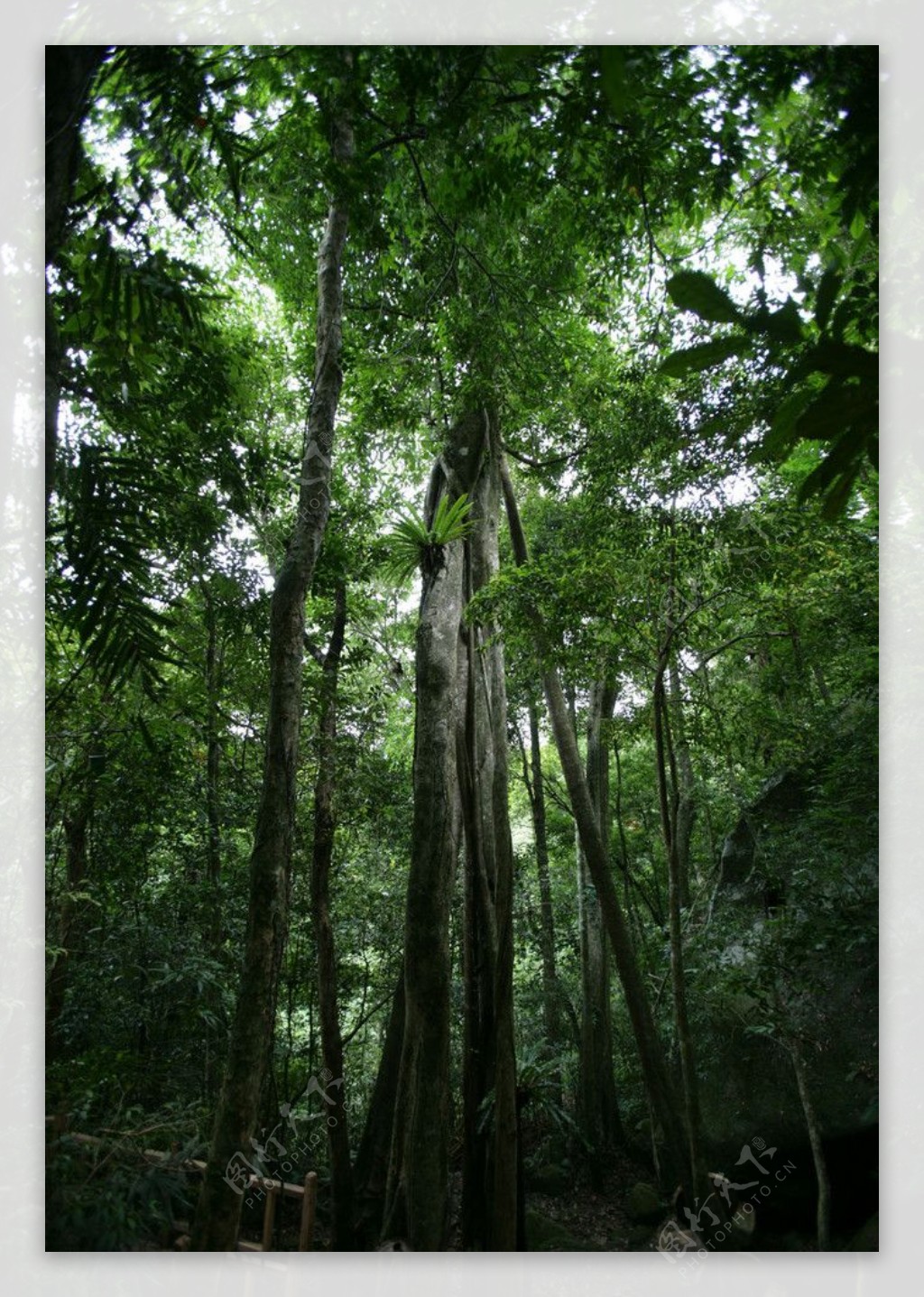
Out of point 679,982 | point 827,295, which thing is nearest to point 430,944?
point 679,982

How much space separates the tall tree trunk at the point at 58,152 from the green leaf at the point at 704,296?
5.55 ft

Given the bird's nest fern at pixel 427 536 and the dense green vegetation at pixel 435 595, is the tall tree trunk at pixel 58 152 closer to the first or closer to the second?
the dense green vegetation at pixel 435 595

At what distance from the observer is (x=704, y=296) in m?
0.92

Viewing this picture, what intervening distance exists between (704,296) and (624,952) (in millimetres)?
3412

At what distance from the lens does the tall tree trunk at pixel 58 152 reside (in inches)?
74.2

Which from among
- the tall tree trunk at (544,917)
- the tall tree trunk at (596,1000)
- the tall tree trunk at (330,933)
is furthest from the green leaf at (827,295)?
the tall tree trunk at (544,917)

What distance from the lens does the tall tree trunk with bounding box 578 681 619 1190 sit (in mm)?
5676

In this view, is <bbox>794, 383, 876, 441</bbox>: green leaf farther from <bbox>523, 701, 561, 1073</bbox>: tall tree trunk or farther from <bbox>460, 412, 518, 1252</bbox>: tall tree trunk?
<bbox>523, 701, 561, 1073</bbox>: tall tree trunk

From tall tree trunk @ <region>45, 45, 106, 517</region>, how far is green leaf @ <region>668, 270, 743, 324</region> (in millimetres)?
1693

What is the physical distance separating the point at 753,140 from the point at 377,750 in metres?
3.28

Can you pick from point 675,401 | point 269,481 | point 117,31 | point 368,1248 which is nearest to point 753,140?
point 675,401

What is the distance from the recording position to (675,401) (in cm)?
368

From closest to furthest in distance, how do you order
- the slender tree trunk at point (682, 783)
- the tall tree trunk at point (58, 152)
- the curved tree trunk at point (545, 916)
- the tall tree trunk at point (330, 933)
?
the tall tree trunk at point (58, 152) < the tall tree trunk at point (330, 933) < the slender tree trunk at point (682, 783) < the curved tree trunk at point (545, 916)

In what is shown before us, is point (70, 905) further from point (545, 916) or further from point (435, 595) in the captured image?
point (545, 916)
